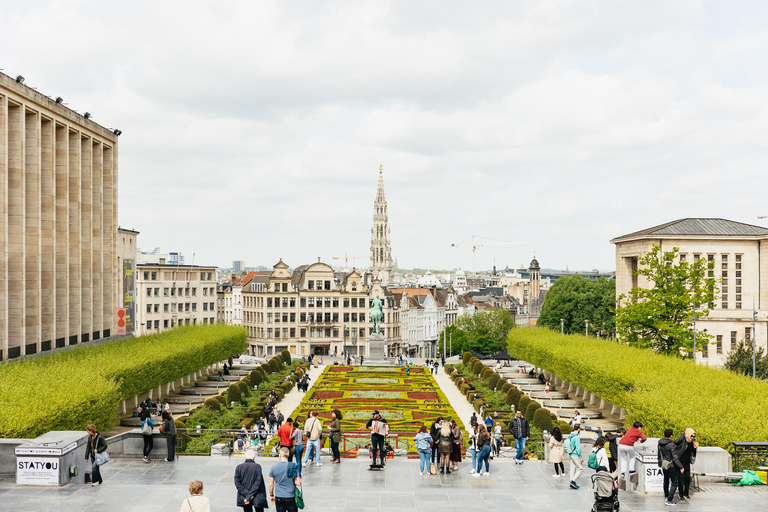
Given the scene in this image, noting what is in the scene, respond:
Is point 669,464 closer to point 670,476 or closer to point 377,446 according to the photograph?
point 670,476

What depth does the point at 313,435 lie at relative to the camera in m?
26.5

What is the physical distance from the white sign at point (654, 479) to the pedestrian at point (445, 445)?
20.5ft

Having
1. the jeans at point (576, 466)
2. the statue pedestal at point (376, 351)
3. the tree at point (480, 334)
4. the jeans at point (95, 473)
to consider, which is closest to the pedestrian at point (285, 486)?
the jeans at point (95, 473)

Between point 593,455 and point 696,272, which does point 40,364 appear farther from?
point 696,272

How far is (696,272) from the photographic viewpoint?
190 ft

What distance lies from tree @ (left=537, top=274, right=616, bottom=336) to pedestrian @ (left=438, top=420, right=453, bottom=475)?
90483 mm

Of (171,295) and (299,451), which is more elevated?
(171,295)

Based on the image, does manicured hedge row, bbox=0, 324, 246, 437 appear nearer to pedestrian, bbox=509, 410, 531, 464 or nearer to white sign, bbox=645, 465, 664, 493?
pedestrian, bbox=509, 410, 531, 464

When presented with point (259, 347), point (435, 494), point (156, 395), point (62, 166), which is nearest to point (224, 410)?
point (156, 395)

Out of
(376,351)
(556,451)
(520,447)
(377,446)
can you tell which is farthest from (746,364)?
(377,446)

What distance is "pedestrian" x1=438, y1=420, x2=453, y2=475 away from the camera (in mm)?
26172

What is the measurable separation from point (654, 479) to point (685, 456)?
1.42 m

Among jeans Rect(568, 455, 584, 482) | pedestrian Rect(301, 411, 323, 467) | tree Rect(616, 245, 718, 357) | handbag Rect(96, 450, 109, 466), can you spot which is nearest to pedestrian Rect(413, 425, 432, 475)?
pedestrian Rect(301, 411, 323, 467)

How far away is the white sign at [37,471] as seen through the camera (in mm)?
23141
